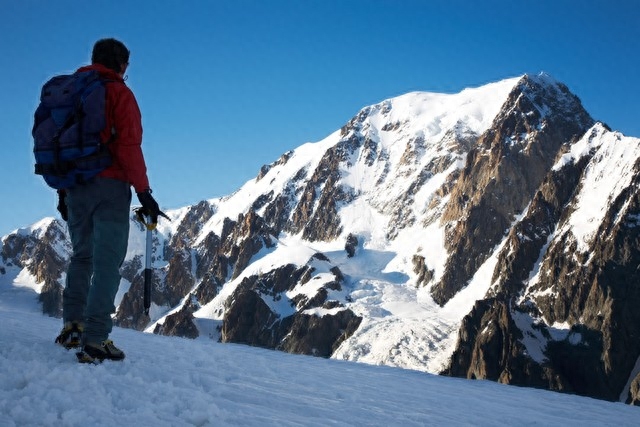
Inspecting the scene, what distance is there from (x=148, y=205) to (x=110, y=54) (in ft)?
6.07

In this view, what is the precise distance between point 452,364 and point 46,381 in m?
139

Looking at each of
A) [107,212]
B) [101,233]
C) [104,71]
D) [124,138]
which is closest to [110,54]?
[104,71]

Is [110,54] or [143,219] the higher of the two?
[110,54]

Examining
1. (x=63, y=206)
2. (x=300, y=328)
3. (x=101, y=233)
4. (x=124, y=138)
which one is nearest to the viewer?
(x=124, y=138)

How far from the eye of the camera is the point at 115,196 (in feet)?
21.9

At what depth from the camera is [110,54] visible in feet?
23.2

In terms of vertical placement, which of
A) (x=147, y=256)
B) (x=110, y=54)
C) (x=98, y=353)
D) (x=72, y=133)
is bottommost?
(x=98, y=353)

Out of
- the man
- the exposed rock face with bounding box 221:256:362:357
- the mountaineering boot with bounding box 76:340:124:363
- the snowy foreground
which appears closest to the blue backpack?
the man

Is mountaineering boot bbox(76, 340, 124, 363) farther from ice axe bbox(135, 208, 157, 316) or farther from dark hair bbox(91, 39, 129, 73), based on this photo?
dark hair bbox(91, 39, 129, 73)

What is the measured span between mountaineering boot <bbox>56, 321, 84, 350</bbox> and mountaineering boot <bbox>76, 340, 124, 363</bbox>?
1.45ft

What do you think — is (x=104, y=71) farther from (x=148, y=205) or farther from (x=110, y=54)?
(x=148, y=205)

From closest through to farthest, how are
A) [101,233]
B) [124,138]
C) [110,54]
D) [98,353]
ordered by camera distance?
[98,353]
[124,138]
[101,233]
[110,54]

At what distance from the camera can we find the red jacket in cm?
652

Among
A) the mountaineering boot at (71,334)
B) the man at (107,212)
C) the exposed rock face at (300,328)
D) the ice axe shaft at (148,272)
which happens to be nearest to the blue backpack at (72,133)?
the man at (107,212)
